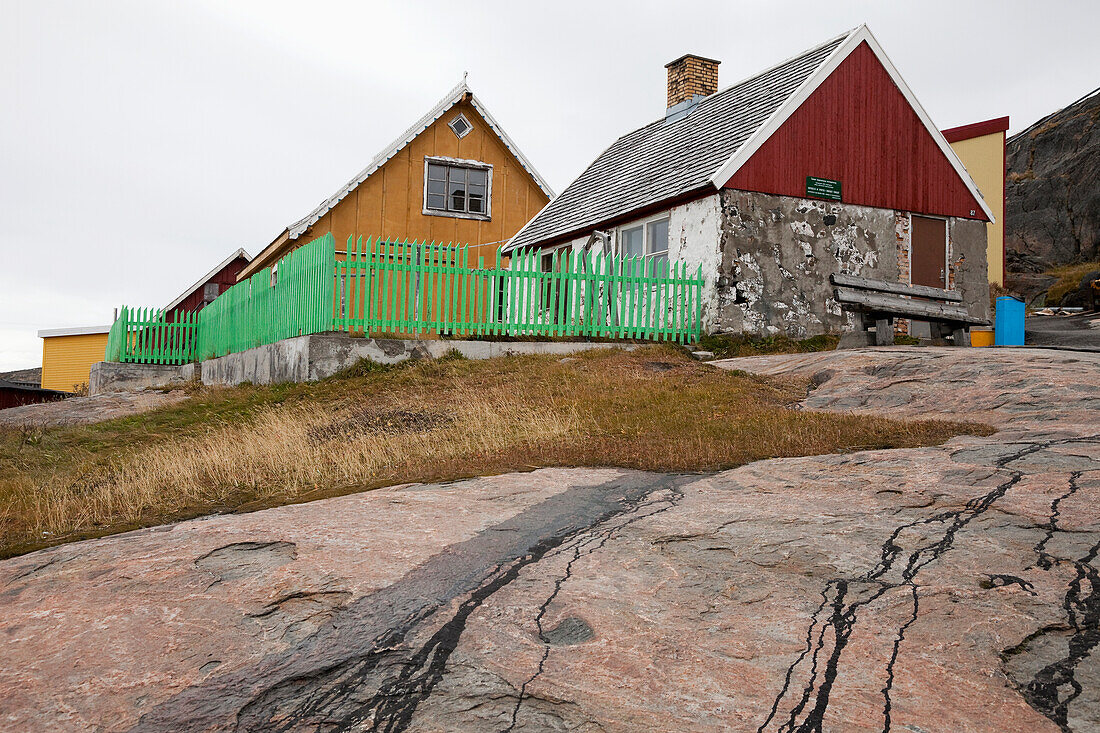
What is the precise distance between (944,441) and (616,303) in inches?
363

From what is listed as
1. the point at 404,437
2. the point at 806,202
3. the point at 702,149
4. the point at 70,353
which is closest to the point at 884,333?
the point at 806,202

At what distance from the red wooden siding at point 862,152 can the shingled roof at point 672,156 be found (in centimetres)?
51

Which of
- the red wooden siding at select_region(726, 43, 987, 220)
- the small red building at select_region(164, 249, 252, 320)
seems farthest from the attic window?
the small red building at select_region(164, 249, 252, 320)

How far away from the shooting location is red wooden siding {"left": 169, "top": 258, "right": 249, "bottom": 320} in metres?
33.3

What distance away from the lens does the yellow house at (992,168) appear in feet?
89.3

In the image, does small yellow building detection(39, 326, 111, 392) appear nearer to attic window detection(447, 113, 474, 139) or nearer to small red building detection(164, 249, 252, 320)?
small red building detection(164, 249, 252, 320)

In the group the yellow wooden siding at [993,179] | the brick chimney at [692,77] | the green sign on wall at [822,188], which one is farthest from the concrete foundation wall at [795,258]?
the yellow wooden siding at [993,179]

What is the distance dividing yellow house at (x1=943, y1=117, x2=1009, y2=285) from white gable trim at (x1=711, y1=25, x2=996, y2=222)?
33.5ft

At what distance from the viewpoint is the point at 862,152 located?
16.8 meters

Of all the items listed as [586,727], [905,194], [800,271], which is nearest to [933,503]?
[586,727]

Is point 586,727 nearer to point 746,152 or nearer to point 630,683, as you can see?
point 630,683

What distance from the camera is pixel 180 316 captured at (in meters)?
26.0

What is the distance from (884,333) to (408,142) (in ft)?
39.2

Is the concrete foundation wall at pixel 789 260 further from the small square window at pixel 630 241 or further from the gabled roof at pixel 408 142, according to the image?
the gabled roof at pixel 408 142
